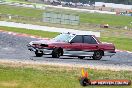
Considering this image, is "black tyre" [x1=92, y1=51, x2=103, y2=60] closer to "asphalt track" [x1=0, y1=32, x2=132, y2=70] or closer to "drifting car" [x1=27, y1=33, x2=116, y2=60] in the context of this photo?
"drifting car" [x1=27, y1=33, x2=116, y2=60]

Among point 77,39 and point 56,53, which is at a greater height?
point 77,39

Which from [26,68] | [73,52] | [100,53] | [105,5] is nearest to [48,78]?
[26,68]

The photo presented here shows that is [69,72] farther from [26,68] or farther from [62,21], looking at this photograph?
[62,21]

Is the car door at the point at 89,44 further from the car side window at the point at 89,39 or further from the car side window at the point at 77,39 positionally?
the car side window at the point at 77,39

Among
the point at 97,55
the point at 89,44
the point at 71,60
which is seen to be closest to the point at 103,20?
the point at 97,55

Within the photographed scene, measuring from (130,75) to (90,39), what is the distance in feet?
23.3

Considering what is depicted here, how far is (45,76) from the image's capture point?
1673 cm

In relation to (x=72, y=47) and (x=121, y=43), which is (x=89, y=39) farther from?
(x=121, y=43)

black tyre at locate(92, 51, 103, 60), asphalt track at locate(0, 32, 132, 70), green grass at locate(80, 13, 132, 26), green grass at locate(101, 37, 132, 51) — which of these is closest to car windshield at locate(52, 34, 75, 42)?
asphalt track at locate(0, 32, 132, 70)

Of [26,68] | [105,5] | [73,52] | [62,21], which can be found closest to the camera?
[26,68]

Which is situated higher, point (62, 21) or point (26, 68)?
point (26, 68)

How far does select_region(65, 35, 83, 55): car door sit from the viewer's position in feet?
81.1

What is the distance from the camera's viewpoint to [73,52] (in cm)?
2494

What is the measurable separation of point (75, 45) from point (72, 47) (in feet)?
1.03
